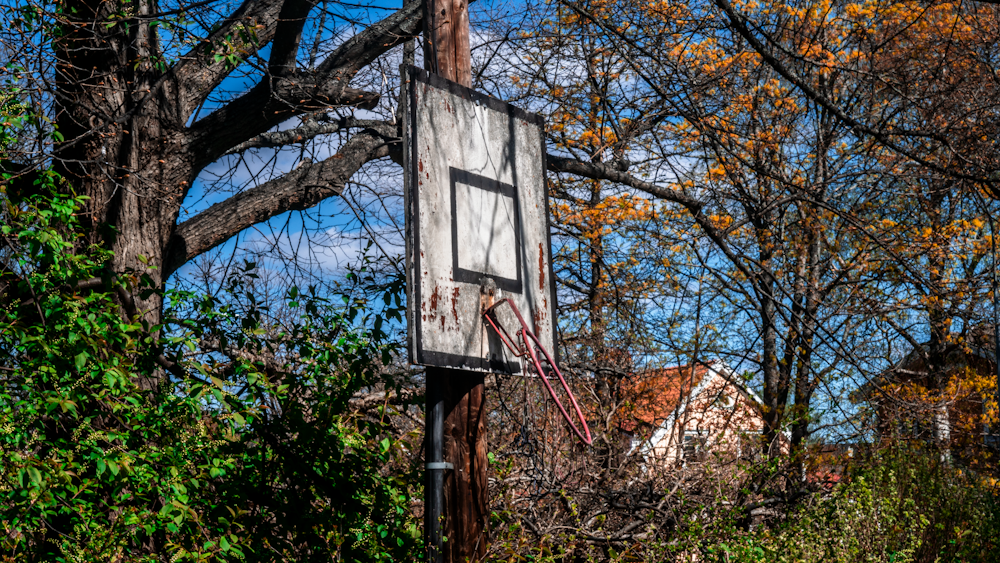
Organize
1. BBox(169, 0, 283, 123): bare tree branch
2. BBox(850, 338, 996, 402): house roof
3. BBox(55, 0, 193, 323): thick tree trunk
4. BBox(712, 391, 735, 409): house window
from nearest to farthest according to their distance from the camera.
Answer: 1. BBox(55, 0, 193, 323): thick tree trunk
2. BBox(169, 0, 283, 123): bare tree branch
3. BBox(712, 391, 735, 409): house window
4. BBox(850, 338, 996, 402): house roof

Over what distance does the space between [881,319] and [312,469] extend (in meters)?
9.90

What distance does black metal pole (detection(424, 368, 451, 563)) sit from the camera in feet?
12.7

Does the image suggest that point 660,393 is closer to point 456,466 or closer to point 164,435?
point 456,466

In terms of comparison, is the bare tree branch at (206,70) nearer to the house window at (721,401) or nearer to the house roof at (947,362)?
the house window at (721,401)

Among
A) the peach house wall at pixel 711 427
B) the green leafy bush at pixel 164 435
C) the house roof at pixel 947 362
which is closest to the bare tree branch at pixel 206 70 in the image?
the green leafy bush at pixel 164 435

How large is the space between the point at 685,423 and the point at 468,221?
4762 millimetres

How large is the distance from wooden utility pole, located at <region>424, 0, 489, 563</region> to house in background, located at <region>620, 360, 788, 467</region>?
10.4 ft

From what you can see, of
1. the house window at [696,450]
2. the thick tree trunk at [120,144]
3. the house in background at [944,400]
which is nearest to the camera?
the thick tree trunk at [120,144]

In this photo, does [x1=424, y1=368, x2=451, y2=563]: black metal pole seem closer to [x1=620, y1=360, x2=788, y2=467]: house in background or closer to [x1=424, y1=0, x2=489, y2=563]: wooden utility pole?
[x1=424, y1=0, x2=489, y2=563]: wooden utility pole

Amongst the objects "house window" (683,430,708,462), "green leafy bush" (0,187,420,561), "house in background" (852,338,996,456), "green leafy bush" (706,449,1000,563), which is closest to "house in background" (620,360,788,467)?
"house window" (683,430,708,462)

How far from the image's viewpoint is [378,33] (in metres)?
6.88

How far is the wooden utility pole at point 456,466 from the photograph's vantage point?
3.89 m

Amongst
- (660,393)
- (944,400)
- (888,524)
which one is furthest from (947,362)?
(888,524)

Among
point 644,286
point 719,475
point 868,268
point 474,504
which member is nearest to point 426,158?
point 474,504
